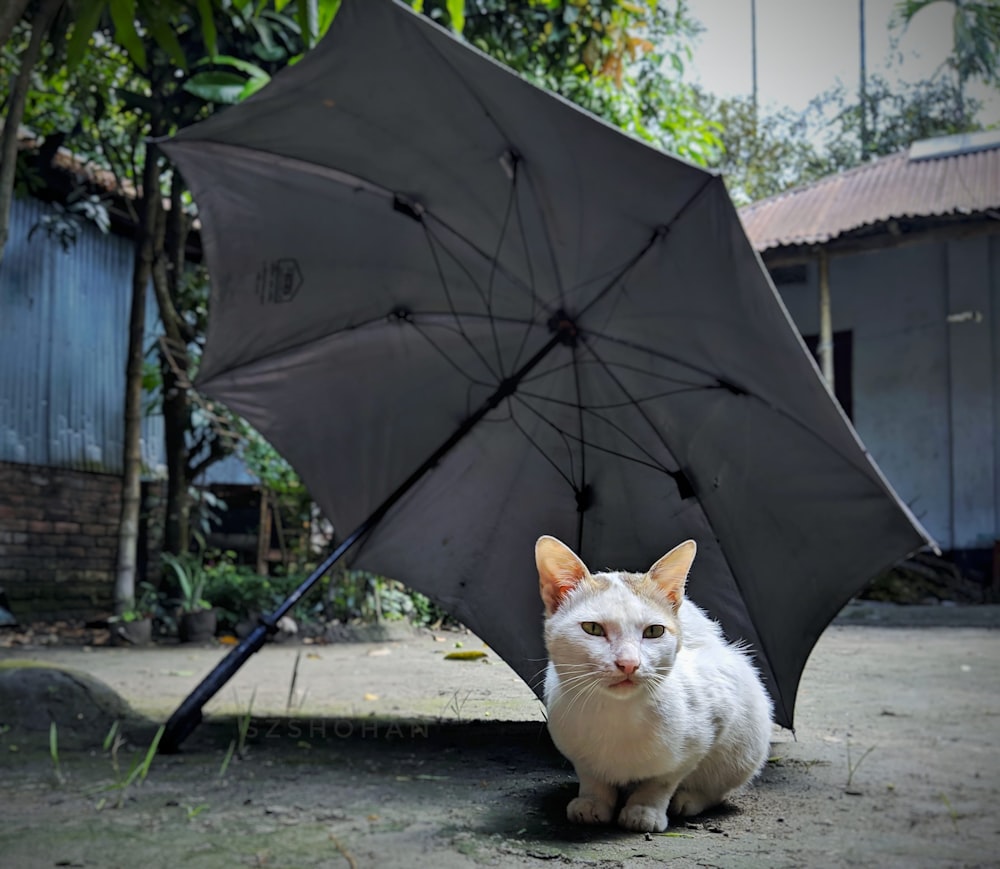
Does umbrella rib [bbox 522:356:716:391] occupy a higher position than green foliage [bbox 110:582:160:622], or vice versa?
umbrella rib [bbox 522:356:716:391]

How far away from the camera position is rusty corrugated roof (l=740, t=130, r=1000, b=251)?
6.98ft

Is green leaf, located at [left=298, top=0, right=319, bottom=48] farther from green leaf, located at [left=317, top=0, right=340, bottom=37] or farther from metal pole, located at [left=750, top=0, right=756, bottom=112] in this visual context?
metal pole, located at [left=750, top=0, right=756, bottom=112]

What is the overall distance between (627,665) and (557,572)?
10 cm

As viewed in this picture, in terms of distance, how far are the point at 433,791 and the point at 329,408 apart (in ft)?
1.74

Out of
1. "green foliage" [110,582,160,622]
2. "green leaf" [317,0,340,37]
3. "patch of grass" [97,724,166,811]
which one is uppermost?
"green leaf" [317,0,340,37]

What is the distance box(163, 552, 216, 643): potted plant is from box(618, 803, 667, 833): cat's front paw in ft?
21.8

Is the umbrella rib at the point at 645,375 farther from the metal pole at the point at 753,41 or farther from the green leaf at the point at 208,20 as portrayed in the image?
the green leaf at the point at 208,20

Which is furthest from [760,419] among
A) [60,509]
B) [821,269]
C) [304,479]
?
[60,509]

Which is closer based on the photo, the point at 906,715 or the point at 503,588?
the point at 503,588

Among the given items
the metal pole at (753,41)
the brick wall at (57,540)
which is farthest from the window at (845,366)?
the brick wall at (57,540)

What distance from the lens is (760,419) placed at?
825 mm

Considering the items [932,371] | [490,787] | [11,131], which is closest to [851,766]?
[490,787]

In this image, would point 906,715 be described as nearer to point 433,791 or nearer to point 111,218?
point 433,791

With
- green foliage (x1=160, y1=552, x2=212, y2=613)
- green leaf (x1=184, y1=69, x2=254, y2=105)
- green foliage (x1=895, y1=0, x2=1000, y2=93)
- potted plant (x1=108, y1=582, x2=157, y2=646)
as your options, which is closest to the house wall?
green foliage (x1=895, y1=0, x2=1000, y2=93)
